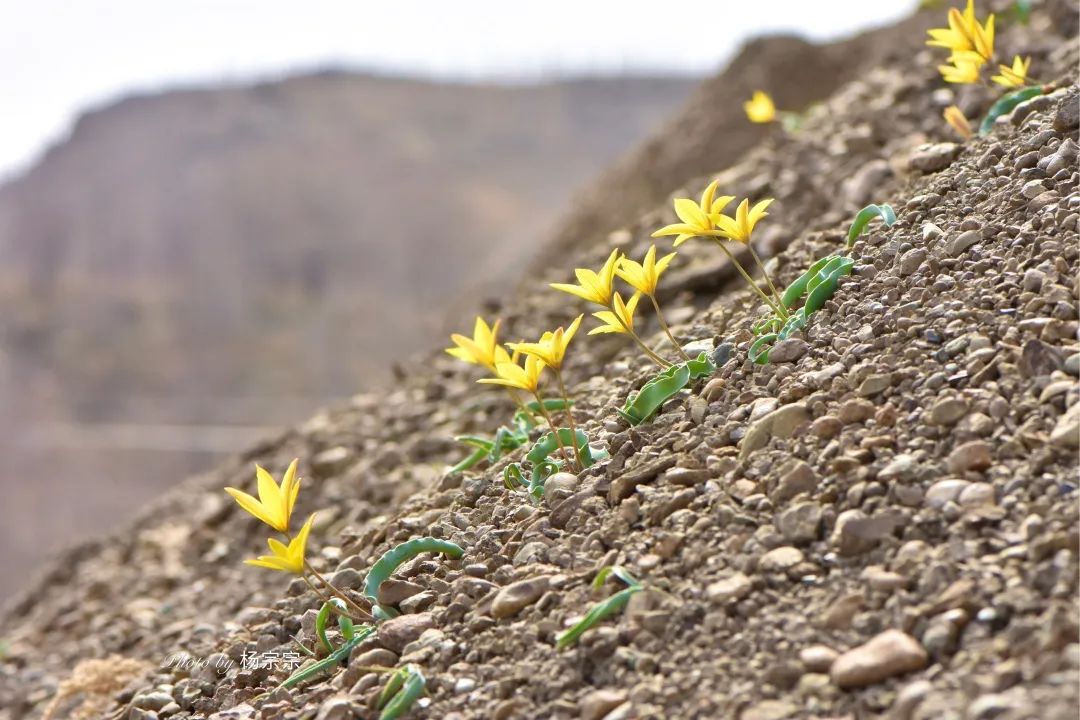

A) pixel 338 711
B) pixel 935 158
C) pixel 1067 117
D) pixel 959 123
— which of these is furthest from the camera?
pixel 959 123

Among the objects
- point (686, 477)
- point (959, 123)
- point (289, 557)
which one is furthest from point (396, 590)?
point (959, 123)

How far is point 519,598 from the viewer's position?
1865 millimetres

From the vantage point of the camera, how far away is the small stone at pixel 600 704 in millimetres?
1587

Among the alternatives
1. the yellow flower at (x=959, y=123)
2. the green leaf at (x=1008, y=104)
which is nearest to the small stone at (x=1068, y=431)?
the green leaf at (x=1008, y=104)

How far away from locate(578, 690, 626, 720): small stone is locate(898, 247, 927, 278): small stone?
0.81 m

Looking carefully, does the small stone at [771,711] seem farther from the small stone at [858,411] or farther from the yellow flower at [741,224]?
the yellow flower at [741,224]

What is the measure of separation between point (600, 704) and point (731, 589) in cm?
26

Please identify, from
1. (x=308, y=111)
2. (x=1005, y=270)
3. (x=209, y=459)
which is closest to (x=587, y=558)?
→ (x=1005, y=270)

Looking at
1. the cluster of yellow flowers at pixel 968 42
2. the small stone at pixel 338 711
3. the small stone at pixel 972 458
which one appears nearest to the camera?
the small stone at pixel 972 458

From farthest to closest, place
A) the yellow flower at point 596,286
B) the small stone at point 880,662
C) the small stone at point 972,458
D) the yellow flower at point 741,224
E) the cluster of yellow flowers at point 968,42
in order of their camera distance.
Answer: the cluster of yellow flowers at point 968,42 → the yellow flower at point 741,224 → the yellow flower at point 596,286 → the small stone at point 972,458 → the small stone at point 880,662

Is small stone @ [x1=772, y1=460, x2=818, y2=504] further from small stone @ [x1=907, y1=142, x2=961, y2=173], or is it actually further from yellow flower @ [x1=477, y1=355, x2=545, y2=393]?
small stone @ [x1=907, y1=142, x2=961, y2=173]

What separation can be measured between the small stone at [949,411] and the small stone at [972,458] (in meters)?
0.08

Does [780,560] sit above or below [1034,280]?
below

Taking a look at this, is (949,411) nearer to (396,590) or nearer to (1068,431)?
(1068,431)
